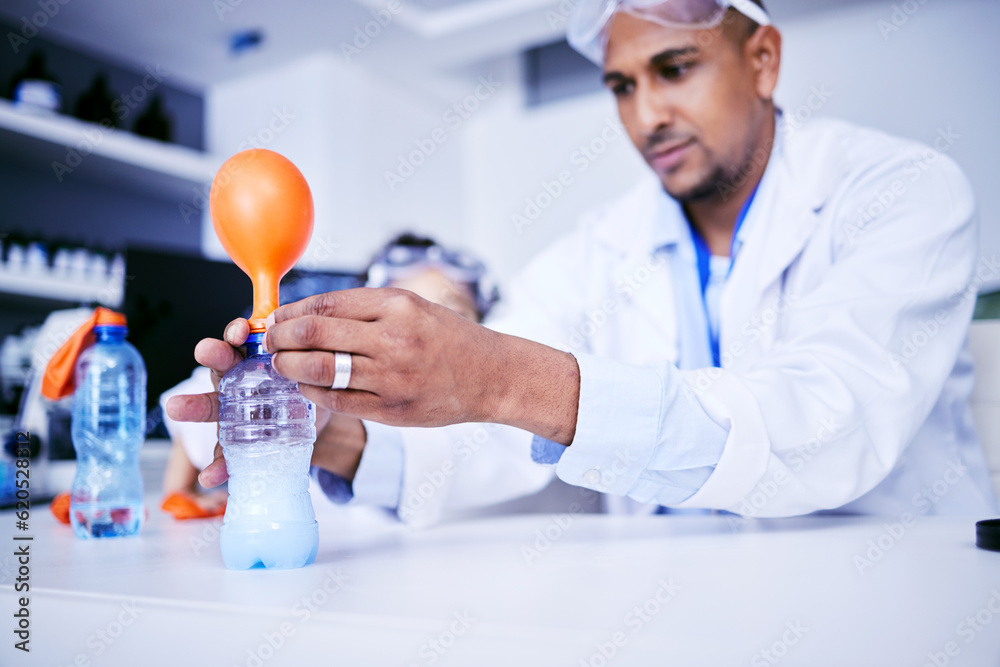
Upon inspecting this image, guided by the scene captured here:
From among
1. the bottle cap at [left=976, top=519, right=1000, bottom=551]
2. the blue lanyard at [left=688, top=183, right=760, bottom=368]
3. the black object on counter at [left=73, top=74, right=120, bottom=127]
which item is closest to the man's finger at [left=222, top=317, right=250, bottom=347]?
the bottle cap at [left=976, top=519, right=1000, bottom=551]

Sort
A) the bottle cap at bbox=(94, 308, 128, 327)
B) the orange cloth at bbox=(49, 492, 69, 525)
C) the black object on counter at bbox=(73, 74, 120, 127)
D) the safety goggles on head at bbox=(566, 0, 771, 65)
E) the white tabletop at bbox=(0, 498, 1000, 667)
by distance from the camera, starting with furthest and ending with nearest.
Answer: the black object on counter at bbox=(73, 74, 120, 127) < the safety goggles on head at bbox=(566, 0, 771, 65) < the orange cloth at bbox=(49, 492, 69, 525) < the bottle cap at bbox=(94, 308, 128, 327) < the white tabletop at bbox=(0, 498, 1000, 667)

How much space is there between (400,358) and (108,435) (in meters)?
0.69

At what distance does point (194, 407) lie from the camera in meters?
0.81

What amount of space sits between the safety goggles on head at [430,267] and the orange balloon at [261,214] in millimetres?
1214

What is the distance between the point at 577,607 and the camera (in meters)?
0.56

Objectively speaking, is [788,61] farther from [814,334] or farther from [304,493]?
[304,493]

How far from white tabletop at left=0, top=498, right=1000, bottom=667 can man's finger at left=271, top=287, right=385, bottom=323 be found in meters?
0.23

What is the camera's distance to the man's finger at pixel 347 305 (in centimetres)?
63

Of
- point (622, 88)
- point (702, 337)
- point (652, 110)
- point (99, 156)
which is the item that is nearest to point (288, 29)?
point (99, 156)

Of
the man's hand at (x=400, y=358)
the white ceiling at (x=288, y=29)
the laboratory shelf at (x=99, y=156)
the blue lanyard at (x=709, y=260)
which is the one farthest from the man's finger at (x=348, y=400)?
the white ceiling at (x=288, y=29)

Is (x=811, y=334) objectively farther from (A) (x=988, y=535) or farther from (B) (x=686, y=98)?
(B) (x=686, y=98)

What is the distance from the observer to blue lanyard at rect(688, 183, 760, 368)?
57.7 inches

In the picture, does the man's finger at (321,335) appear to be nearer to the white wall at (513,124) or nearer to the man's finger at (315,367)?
the man's finger at (315,367)

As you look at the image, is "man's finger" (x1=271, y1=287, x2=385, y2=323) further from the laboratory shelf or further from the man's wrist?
the laboratory shelf
